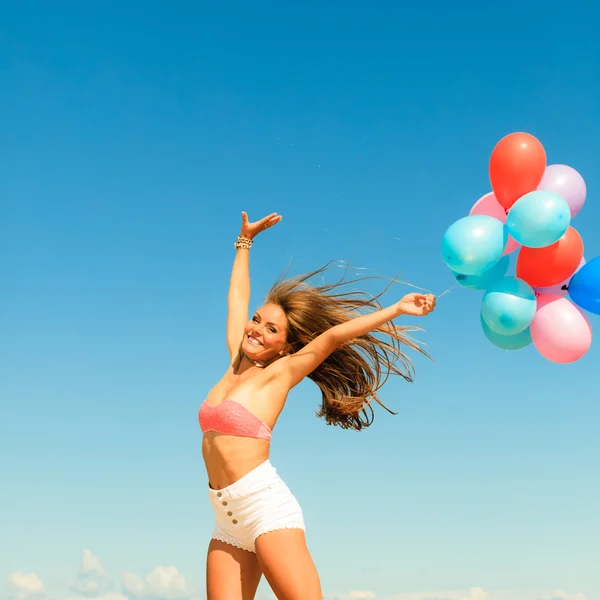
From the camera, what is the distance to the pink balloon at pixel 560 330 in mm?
5477

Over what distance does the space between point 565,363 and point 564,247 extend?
82 centimetres

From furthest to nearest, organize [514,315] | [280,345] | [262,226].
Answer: [262,226] → [514,315] → [280,345]

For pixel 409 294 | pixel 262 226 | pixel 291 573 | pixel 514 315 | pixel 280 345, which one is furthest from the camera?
pixel 262 226

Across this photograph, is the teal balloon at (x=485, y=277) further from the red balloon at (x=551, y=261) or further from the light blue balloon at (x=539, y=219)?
the light blue balloon at (x=539, y=219)

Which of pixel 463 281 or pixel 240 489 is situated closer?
pixel 240 489

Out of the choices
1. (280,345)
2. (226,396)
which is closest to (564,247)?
(280,345)

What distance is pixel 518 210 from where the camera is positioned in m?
5.43

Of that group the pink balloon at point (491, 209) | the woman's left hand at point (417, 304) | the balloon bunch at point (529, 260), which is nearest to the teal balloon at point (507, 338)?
the balloon bunch at point (529, 260)

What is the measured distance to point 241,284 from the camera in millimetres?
5566

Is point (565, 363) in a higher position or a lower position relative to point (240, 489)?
higher

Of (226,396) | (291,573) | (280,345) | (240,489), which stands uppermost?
(280,345)

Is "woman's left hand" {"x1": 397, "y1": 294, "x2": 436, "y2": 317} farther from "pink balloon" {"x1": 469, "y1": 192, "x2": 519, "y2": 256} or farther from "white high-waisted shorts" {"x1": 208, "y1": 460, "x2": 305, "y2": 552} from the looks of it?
"pink balloon" {"x1": 469, "y1": 192, "x2": 519, "y2": 256}

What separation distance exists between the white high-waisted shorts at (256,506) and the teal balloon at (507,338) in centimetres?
207

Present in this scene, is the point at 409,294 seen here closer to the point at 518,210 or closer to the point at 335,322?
the point at 335,322
